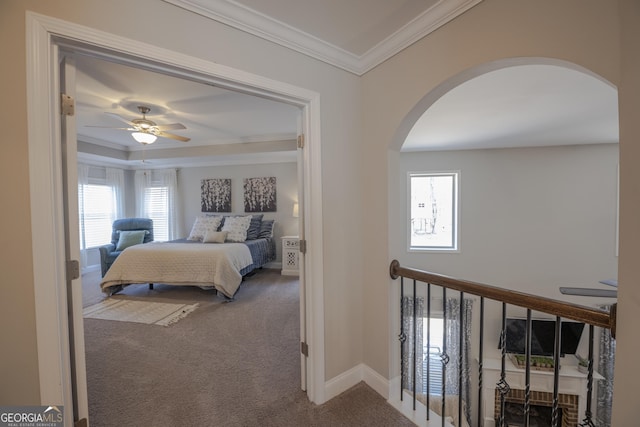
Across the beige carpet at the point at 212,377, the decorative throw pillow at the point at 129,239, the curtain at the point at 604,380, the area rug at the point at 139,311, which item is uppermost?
the decorative throw pillow at the point at 129,239

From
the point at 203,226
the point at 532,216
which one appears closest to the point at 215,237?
the point at 203,226

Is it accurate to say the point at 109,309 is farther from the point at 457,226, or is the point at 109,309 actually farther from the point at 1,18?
the point at 457,226

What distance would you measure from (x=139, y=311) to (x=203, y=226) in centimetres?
221

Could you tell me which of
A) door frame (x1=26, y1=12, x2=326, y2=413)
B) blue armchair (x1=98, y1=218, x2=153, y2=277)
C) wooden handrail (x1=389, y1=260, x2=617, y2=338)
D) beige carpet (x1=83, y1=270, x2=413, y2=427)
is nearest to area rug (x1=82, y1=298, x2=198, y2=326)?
beige carpet (x1=83, y1=270, x2=413, y2=427)

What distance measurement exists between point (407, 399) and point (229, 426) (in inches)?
46.3

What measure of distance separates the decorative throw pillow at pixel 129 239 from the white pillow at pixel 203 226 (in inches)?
33.2

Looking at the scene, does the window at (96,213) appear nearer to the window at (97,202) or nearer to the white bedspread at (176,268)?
the window at (97,202)

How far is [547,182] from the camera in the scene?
4520mm

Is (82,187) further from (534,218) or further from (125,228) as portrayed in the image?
(534,218)

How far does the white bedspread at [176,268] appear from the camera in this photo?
3.52 m

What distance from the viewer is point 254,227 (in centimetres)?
525

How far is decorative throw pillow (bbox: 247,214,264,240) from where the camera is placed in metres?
5.13

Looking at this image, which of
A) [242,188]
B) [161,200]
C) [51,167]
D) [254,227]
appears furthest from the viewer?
[161,200]

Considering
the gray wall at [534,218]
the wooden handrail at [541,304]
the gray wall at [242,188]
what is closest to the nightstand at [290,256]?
the gray wall at [242,188]
